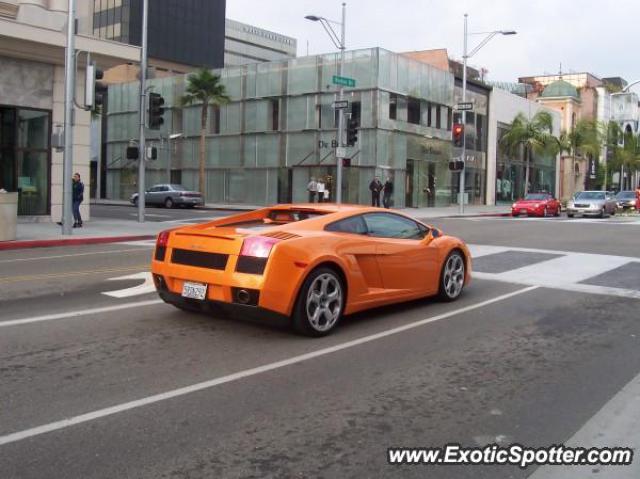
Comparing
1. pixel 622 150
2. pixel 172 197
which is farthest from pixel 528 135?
pixel 172 197

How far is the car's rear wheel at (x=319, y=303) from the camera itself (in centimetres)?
660

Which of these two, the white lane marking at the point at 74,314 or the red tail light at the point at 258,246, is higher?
the red tail light at the point at 258,246

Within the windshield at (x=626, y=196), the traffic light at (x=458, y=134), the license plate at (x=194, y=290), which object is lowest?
the license plate at (x=194, y=290)

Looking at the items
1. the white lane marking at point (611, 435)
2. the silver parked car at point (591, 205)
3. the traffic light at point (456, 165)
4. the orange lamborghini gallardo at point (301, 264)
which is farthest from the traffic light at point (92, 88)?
the silver parked car at point (591, 205)

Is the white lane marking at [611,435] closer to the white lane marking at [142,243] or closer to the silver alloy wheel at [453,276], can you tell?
the silver alloy wheel at [453,276]

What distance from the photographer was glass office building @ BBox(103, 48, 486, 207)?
38.4 m

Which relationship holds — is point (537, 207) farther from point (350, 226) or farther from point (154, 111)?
point (350, 226)

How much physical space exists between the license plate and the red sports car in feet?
98.1

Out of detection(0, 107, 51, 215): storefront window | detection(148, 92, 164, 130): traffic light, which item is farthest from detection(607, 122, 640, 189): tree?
detection(0, 107, 51, 215): storefront window

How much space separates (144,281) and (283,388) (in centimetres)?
563

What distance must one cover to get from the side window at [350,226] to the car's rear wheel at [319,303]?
61 cm

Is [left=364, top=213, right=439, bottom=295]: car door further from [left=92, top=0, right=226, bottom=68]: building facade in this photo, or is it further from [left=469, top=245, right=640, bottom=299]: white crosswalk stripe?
[left=92, top=0, right=226, bottom=68]: building facade

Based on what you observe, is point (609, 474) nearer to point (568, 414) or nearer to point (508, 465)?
point (508, 465)

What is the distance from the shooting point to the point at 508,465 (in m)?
3.95
